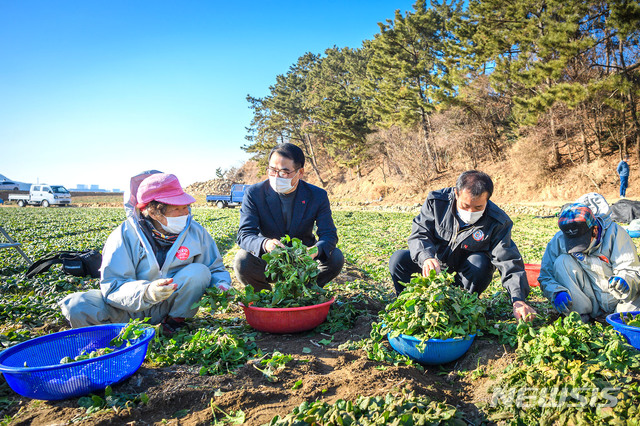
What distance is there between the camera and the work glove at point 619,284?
3.12m

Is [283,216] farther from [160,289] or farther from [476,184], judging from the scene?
[476,184]

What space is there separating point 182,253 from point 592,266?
348 cm

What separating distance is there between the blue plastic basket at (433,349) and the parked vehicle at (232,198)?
27.4 m

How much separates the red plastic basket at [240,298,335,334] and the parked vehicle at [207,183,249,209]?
26.7 meters

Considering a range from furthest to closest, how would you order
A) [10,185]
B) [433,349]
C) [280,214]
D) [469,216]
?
[10,185] < [280,214] < [469,216] < [433,349]

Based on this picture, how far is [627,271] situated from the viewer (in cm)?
320

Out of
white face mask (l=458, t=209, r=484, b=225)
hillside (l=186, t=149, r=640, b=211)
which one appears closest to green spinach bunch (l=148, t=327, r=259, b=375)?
white face mask (l=458, t=209, r=484, b=225)

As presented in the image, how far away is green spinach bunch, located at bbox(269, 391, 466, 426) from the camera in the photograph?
179 centimetres

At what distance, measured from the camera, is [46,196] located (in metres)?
32.2

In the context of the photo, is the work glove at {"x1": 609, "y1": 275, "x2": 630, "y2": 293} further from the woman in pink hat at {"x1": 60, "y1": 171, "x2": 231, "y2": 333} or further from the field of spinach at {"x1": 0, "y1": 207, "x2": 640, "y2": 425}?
the woman in pink hat at {"x1": 60, "y1": 171, "x2": 231, "y2": 333}

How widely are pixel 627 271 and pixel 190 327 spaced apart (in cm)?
362

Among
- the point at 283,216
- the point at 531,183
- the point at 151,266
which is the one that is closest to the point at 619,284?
the point at 283,216

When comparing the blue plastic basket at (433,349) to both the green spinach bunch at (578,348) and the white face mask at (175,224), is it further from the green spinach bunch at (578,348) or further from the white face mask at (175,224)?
the white face mask at (175,224)

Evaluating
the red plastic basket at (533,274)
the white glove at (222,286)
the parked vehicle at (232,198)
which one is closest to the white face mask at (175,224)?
the white glove at (222,286)
